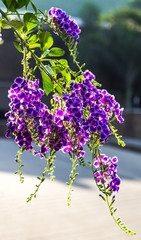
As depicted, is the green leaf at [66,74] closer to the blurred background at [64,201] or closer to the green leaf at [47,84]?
the green leaf at [47,84]

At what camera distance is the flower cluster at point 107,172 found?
1420 mm

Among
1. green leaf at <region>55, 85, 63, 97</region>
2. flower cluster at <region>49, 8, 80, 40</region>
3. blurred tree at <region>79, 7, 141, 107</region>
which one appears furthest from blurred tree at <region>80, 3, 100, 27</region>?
green leaf at <region>55, 85, 63, 97</region>

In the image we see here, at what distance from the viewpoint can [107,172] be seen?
1.47 m

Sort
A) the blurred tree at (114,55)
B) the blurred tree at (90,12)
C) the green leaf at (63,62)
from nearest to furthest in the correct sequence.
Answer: the green leaf at (63,62) → the blurred tree at (114,55) → the blurred tree at (90,12)

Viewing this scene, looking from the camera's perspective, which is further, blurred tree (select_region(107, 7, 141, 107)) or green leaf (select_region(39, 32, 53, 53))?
blurred tree (select_region(107, 7, 141, 107))

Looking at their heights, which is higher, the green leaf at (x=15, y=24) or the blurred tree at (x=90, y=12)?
the blurred tree at (x=90, y=12)

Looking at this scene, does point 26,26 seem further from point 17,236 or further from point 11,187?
point 11,187

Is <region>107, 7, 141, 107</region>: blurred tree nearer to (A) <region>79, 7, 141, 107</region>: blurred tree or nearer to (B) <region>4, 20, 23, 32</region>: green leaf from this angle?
(A) <region>79, 7, 141, 107</region>: blurred tree

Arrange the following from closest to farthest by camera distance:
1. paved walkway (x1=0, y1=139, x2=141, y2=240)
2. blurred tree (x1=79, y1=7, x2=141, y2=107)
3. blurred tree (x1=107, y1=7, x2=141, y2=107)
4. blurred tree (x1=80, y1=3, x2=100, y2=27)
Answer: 1. paved walkway (x1=0, y1=139, x2=141, y2=240)
2. blurred tree (x1=79, y1=7, x2=141, y2=107)
3. blurred tree (x1=107, y1=7, x2=141, y2=107)
4. blurred tree (x1=80, y1=3, x2=100, y2=27)

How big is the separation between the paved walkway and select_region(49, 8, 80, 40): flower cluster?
455cm

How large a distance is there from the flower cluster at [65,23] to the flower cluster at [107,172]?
441 mm

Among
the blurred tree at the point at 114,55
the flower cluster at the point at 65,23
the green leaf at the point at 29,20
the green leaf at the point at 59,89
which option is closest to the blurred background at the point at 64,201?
the flower cluster at the point at 65,23

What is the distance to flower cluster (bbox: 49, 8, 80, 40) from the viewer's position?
57.6 inches

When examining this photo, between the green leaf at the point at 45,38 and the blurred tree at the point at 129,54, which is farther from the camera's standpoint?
the blurred tree at the point at 129,54
